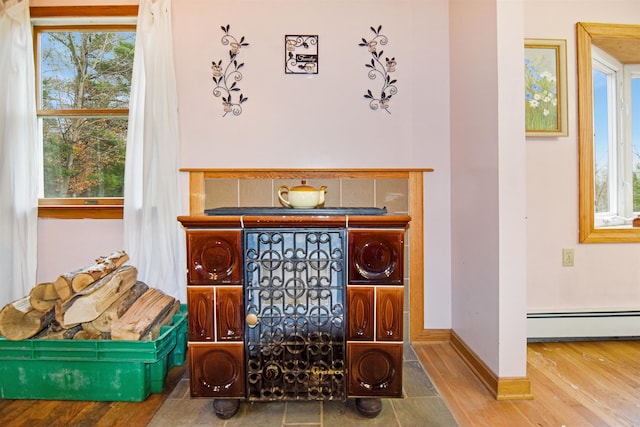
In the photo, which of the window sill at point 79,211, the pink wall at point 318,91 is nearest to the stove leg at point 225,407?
the pink wall at point 318,91

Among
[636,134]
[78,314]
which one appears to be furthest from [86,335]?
[636,134]

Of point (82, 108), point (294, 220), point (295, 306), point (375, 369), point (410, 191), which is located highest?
point (82, 108)

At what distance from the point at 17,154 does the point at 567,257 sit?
11.1ft

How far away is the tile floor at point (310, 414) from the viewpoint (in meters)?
1.38

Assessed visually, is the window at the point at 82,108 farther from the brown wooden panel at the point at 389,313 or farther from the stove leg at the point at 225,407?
the brown wooden panel at the point at 389,313

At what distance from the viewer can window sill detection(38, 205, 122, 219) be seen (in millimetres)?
2143

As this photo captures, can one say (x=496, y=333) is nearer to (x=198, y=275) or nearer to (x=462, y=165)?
(x=462, y=165)

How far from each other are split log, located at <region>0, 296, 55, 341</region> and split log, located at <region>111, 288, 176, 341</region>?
1.10ft

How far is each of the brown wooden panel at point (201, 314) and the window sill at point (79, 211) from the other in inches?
45.6

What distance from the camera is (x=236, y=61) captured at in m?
2.10

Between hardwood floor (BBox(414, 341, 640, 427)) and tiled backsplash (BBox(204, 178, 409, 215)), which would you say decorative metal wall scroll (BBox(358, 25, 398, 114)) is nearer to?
tiled backsplash (BBox(204, 178, 409, 215))

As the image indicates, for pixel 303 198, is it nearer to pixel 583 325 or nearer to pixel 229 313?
pixel 229 313

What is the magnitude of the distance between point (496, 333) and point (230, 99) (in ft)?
6.24

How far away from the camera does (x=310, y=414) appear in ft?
4.72
